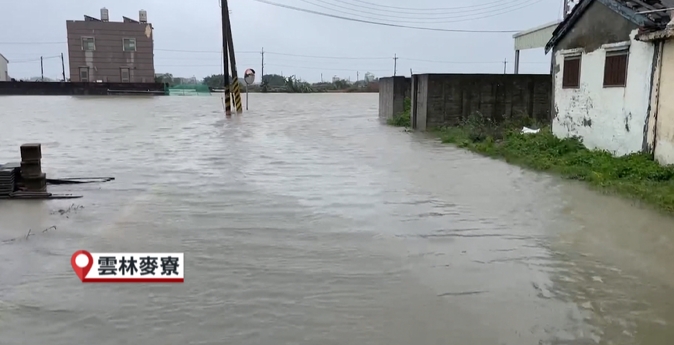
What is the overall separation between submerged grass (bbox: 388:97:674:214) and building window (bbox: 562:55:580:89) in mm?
1298

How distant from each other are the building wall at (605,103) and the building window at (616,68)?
4.7 inches

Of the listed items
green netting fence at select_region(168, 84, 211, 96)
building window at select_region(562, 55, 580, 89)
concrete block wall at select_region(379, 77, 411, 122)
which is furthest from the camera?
green netting fence at select_region(168, 84, 211, 96)

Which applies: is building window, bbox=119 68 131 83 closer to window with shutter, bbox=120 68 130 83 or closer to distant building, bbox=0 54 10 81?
window with shutter, bbox=120 68 130 83

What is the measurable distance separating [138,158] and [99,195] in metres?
4.88

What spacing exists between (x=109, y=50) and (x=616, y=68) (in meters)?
59.4

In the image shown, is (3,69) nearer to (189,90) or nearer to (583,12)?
(189,90)

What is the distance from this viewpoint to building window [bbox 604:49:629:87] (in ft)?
39.3

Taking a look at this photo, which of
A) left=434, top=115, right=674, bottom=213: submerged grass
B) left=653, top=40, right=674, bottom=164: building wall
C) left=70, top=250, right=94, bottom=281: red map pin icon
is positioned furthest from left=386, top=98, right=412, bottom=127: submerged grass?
left=70, top=250, right=94, bottom=281: red map pin icon

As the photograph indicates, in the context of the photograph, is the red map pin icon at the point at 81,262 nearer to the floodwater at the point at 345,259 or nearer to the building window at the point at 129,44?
the floodwater at the point at 345,259

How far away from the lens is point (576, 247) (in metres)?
6.84

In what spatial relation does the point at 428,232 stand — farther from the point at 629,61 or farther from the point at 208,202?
the point at 629,61

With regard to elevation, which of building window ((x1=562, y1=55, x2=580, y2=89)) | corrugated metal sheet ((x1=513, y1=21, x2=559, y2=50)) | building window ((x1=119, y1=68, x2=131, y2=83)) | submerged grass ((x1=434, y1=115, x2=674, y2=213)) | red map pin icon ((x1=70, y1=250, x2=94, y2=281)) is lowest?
red map pin icon ((x1=70, y1=250, x2=94, y2=281))

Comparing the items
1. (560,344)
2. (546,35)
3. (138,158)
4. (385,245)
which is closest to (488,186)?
(385,245)

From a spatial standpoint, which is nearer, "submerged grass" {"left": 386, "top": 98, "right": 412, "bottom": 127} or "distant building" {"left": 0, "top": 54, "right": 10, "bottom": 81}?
"submerged grass" {"left": 386, "top": 98, "right": 412, "bottom": 127}
